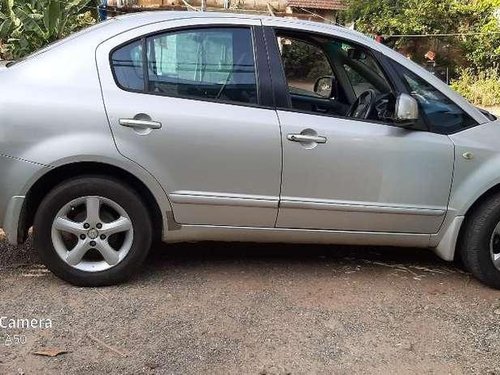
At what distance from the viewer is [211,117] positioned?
11.6ft

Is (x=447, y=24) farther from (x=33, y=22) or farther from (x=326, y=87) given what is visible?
(x=326, y=87)

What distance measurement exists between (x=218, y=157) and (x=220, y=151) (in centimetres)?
4

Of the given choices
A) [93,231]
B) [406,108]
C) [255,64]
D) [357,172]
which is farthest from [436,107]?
[93,231]

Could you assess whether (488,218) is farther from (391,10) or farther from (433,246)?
(391,10)

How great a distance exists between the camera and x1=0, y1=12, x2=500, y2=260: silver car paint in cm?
341

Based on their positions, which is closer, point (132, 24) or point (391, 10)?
point (132, 24)

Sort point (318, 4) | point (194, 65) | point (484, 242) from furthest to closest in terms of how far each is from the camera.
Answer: point (318, 4) → point (484, 242) → point (194, 65)

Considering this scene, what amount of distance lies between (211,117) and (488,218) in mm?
1952

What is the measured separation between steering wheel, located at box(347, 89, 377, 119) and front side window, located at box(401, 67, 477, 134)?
0.84 feet

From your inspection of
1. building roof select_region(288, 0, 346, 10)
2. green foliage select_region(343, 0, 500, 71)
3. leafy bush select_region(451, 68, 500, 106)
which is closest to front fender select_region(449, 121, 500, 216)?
leafy bush select_region(451, 68, 500, 106)

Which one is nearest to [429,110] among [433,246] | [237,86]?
[433,246]

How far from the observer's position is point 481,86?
13.5 meters

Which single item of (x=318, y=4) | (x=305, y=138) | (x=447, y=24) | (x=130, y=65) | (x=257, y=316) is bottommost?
(x=257, y=316)

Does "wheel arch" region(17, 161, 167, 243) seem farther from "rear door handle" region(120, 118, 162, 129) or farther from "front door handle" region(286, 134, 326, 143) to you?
"front door handle" region(286, 134, 326, 143)
